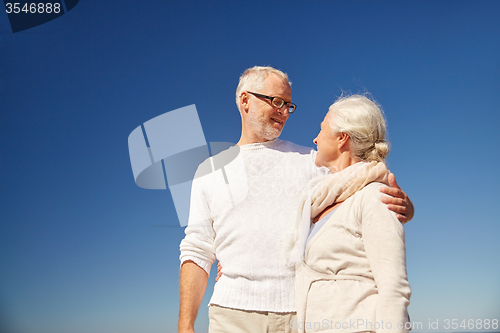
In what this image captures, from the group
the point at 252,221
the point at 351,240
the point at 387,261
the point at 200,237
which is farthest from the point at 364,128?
the point at 200,237

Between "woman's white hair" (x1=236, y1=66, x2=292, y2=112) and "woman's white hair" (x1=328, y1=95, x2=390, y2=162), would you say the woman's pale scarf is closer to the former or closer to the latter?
"woman's white hair" (x1=328, y1=95, x2=390, y2=162)

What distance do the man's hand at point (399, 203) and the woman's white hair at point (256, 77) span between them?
1629 millimetres

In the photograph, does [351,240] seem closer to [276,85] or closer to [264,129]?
[264,129]

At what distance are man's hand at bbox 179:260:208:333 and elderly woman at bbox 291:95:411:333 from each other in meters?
1.06

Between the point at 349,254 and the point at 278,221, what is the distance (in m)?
0.88

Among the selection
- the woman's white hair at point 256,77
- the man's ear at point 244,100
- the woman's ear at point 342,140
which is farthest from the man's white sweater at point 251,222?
the woman's ear at point 342,140

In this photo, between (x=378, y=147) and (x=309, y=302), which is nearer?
(x=309, y=302)

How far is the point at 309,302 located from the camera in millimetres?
1836

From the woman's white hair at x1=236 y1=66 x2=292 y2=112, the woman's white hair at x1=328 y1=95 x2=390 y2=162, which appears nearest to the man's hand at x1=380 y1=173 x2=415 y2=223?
the woman's white hair at x1=328 y1=95 x2=390 y2=162

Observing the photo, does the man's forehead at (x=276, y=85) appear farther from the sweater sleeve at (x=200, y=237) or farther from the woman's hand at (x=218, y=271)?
the woman's hand at (x=218, y=271)

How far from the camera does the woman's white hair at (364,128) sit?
6.59 ft

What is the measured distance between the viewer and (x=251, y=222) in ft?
8.66

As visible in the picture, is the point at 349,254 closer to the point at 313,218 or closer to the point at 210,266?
the point at 313,218

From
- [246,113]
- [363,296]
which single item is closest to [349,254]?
[363,296]
